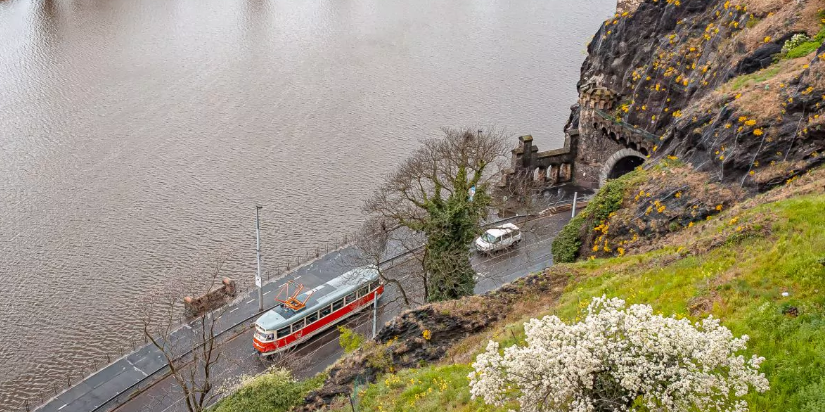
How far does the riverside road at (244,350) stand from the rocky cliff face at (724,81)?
11228 millimetres

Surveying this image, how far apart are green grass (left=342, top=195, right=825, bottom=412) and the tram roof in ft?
47.7

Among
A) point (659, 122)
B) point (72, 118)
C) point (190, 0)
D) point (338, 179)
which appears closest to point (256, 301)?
point (338, 179)

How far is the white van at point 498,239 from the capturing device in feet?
Answer: 144

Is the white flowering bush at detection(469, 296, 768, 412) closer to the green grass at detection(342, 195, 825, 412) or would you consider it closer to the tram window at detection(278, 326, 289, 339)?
the green grass at detection(342, 195, 825, 412)

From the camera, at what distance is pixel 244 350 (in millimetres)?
36656

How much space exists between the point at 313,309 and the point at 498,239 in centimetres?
1254

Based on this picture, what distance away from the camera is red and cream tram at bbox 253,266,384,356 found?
1401 inches

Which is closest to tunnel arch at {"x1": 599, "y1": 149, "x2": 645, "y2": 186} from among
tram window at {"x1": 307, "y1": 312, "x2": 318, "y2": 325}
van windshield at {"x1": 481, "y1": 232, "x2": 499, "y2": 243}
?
van windshield at {"x1": 481, "y1": 232, "x2": 499, "y2": 243}

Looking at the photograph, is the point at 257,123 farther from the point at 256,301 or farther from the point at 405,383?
the point at 405,383

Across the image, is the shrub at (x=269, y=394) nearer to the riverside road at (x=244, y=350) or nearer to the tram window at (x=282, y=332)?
the riverside road at (x=244, y=350)

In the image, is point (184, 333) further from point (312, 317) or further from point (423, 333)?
point (423, 333)

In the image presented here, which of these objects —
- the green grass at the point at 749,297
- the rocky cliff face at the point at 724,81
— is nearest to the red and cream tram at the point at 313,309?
the green grass at the point at 749,297

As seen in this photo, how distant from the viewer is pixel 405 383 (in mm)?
21172

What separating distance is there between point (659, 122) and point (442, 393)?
96.8 feet
